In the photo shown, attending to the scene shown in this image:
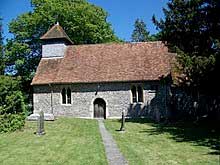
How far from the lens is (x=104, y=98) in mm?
34750

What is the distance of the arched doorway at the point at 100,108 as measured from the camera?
35062 millimetres

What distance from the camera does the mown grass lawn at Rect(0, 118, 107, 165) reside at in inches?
492

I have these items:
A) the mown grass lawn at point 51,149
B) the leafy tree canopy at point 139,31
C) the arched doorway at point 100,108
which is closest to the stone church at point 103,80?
the arched doorway at point 100,108

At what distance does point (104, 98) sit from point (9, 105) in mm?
13245

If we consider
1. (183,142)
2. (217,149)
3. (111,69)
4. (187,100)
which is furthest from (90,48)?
(217,149)

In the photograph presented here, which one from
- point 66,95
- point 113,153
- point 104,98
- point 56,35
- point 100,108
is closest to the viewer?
point 113,153

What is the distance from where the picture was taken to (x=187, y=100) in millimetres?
33406

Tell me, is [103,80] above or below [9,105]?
above

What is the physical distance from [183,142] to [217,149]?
2.42m

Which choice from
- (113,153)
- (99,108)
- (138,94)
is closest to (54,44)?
(99,108)

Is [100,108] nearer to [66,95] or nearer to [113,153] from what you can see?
[66,95]

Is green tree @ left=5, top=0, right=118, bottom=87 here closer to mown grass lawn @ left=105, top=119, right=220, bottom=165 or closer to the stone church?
the stone church

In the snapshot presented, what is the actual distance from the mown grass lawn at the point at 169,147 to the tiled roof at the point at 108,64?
13751 mm

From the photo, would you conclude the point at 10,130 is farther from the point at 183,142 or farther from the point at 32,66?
the point at 32,66
